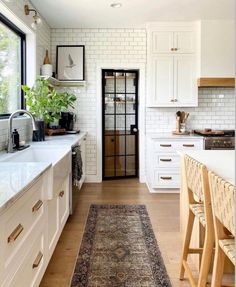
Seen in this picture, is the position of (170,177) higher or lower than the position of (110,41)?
lower

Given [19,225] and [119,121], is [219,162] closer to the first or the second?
[19,225]

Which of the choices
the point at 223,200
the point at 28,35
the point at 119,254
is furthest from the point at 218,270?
the point at 28,35

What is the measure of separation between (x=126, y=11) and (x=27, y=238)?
3894mm

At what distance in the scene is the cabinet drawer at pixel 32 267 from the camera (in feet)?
5.18

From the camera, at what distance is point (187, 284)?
2.40m

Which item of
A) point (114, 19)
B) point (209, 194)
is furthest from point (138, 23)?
point (209, 194)

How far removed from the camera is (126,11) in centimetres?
472

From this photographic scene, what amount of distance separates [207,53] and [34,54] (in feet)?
8.79

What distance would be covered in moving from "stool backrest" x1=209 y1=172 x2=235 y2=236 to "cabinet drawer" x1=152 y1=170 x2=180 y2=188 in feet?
10.9

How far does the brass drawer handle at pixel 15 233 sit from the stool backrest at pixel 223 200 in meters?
0.97

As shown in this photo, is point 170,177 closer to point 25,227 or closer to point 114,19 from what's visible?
point 114,19

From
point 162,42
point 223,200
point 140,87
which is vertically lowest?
point 223,200

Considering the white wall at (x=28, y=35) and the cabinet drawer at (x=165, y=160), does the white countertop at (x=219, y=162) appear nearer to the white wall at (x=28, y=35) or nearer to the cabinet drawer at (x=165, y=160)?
the white wall at (x=28, y=35)

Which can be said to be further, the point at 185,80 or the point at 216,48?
the point at 185,80
